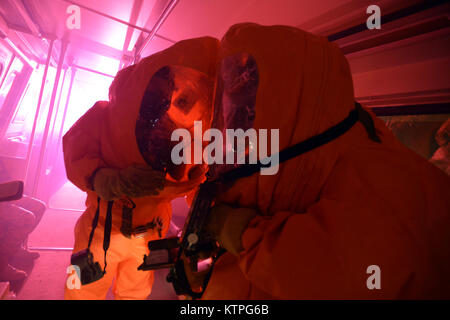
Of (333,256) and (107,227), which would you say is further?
(107,227)

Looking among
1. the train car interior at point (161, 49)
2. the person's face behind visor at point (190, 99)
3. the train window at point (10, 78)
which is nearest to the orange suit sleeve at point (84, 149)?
the person's face behind visor at point (190, 99)

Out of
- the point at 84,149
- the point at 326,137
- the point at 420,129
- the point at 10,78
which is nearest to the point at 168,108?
the point at 84,149

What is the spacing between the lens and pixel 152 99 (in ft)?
2.38

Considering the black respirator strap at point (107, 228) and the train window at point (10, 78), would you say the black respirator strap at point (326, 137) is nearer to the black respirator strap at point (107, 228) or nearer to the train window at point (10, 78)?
the black respirator strap at point (107, 228)

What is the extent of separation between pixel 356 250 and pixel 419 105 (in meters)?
0.89

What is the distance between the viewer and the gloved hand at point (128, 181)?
75 centimetres

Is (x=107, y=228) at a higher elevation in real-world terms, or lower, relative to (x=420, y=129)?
lower

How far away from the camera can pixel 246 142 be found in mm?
492

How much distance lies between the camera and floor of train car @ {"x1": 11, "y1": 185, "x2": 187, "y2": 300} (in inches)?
62.2

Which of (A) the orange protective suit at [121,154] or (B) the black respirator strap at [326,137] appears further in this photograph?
(A) the orange protective suit at [121,154]

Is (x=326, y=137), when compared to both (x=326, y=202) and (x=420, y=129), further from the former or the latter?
(x=420, y=129)

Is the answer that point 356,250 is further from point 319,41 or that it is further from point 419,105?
point 419,105

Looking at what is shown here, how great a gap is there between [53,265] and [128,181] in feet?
6.87
